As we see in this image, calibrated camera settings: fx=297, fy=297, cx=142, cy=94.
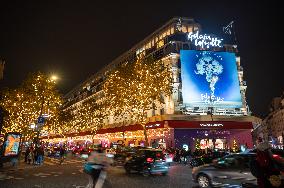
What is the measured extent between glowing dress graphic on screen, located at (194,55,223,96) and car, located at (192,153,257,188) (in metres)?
37.2

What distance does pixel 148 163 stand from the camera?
17656 mm

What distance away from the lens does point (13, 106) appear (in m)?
44.4

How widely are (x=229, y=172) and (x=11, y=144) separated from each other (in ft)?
64.8

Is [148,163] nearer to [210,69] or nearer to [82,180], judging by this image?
[82,180]

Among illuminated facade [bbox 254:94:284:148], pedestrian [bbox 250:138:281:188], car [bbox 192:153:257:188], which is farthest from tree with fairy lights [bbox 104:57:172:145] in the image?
illuminated facade [bbox 254:94:284:148]

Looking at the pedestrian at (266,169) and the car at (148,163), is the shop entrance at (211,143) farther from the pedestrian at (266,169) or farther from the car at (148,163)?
the pedestrian at (266,169)

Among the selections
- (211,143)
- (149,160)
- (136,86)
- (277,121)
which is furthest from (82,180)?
Result: (277,121)

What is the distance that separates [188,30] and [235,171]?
4582 centimetres

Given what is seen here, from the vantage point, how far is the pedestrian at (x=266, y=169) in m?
5.98

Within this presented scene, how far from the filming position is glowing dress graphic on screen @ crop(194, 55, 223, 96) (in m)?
48.7

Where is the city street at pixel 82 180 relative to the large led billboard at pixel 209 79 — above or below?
below

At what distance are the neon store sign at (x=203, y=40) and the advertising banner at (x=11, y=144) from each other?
33.8 m

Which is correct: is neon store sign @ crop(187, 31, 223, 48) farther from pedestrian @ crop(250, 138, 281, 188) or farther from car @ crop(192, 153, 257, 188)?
pedestrian @ crop(250, 138, 281, 188)

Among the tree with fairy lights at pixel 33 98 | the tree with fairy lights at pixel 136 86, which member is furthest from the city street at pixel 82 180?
the tree with fairy lights at pixel 33 98
